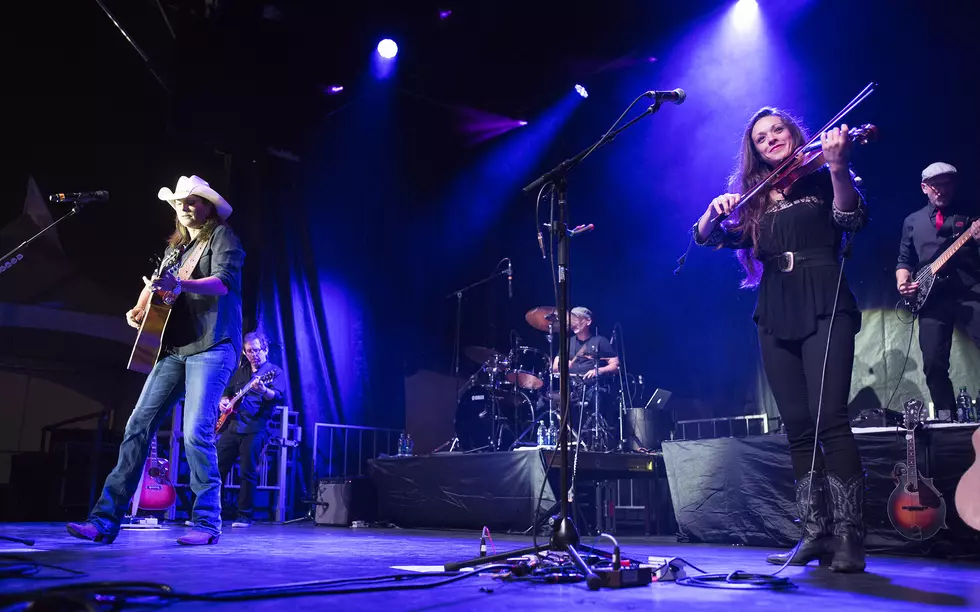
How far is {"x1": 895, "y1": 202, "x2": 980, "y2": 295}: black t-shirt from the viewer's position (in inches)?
212

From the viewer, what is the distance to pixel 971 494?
4195mm

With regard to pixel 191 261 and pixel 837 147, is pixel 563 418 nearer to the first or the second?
pixel 837 147

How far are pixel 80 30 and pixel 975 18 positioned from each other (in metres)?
9.13

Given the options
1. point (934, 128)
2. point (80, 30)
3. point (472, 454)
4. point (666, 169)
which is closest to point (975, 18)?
point (934, 128)

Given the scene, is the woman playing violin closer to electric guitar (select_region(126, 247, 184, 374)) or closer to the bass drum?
electric guitar (select_region(126, 247, 184, 374))

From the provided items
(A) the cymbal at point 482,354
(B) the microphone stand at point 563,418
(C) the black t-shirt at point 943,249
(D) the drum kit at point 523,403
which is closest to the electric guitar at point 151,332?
(B) the microphone stand at point 563,418

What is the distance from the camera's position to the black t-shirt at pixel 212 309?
3.99 metres

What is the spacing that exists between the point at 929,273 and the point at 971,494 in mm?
1860

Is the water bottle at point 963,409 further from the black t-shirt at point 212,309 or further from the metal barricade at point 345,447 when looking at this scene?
the metal barricade at point 345,447

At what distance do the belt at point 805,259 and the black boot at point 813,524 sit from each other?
0.88 meters

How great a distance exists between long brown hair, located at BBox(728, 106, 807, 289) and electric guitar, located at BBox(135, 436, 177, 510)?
5856 millimetres

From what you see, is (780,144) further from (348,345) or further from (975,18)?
(348,345)

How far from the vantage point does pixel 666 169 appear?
29.8 ft

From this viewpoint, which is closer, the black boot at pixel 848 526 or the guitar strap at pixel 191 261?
the black boot at pixel 848 526
